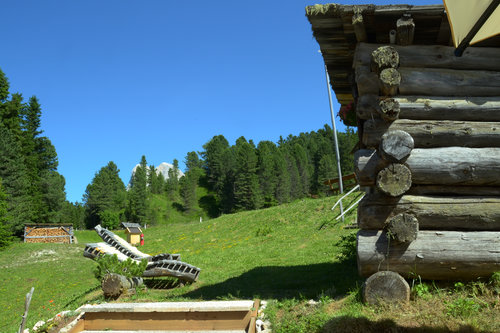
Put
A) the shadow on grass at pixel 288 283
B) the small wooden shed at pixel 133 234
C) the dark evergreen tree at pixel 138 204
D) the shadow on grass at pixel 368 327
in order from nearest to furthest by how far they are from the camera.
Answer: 1. the shadow on grass at pixel 368 327
2. the shadow on grass at pixel 288 283
3. the small wooden shed at pixel 133 234
4. the dark evergreen tree at pixel 138 204

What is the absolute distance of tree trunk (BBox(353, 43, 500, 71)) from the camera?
21.2 feet

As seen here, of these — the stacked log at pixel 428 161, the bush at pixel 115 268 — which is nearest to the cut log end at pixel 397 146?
the stacked log at pixel 428 161

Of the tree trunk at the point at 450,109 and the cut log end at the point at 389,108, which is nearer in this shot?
the cut log end at the point at 389,108

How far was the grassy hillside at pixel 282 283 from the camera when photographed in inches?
195

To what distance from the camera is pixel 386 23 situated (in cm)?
647

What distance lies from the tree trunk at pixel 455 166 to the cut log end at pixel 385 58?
163cm

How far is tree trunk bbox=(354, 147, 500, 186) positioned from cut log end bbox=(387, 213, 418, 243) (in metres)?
0.69

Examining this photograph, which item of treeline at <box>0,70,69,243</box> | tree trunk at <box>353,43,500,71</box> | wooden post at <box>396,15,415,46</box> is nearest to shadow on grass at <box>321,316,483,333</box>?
tree trunk at <box>353,43,500,71</box>

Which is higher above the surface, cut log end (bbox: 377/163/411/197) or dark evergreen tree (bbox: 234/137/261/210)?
dark evergreen tree (bbox: 234/137/261/210)

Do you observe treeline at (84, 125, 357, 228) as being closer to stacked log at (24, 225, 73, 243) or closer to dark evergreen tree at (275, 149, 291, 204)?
dark evergreen tree at (275, 149, 291, 204)

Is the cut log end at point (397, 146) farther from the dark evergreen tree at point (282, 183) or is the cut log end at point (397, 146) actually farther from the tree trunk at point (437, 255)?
the dark evergreen tree at point (282, 183)

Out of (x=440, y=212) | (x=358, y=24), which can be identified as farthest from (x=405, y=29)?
(x=440, y=212)

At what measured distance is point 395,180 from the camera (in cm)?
571

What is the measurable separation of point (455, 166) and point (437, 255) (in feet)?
4.90
